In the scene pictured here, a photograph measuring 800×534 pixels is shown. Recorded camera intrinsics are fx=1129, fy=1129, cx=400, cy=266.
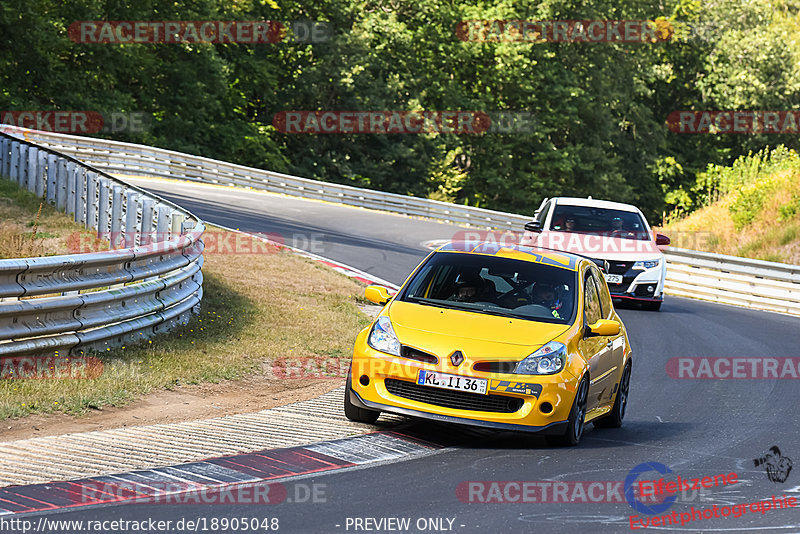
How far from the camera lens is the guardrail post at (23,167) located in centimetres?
2122

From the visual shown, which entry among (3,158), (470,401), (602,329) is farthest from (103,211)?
(470,401)

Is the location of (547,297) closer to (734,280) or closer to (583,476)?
(583,476)

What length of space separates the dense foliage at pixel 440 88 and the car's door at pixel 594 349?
1607 inches

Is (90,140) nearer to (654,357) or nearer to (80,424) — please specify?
(654,357)

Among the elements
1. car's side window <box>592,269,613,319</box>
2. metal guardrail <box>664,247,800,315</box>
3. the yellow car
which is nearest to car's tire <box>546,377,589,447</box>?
the yellow car

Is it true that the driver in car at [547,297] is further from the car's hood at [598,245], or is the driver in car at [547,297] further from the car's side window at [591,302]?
Answer: the car's hood at [598,245]

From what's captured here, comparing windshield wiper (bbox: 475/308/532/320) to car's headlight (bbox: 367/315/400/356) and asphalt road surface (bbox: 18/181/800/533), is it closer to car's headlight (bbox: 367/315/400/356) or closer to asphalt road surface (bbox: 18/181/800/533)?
car's headlight (bbox: 367/315/400/356)

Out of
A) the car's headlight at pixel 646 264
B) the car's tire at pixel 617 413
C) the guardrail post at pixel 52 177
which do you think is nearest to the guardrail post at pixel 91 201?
the guardrail post at pixel 52 177

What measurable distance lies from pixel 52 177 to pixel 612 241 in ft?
32.9

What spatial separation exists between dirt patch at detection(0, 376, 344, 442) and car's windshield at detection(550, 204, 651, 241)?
8881 millimetres

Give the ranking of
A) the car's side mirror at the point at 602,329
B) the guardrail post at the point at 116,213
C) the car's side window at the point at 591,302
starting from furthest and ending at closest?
the guardrail post at the point at 116,213 → the car's side window at the point at 591,302 → the car's side mirror at the point at 602,329

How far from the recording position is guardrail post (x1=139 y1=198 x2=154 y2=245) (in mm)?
16359

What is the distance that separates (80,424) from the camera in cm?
852

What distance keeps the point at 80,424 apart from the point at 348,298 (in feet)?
30.7
